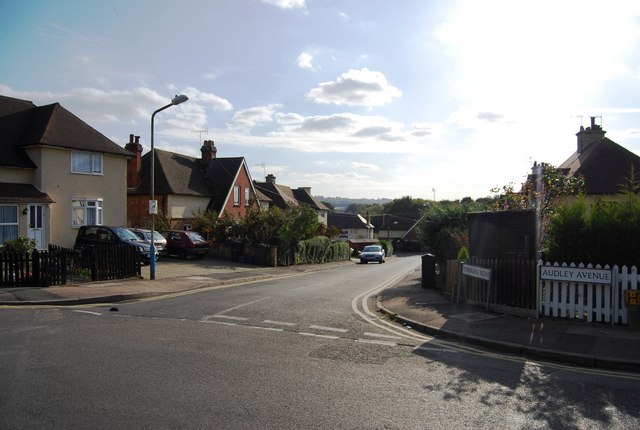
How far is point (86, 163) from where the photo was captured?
2588 centimetres

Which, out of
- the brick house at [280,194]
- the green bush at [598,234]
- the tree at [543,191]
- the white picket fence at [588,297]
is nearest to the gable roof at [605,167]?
the tree at [543,191]

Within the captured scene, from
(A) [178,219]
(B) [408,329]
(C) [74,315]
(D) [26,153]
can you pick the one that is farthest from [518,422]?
(A) [178,219]

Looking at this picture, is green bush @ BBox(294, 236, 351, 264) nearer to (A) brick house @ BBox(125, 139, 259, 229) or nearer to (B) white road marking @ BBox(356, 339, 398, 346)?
(A) brick house @ BBox(125, 139, 259, 229)

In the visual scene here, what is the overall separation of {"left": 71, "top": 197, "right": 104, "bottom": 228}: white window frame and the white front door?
1.89 meters

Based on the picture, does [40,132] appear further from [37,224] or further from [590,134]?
[590,134]

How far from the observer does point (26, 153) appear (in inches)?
943

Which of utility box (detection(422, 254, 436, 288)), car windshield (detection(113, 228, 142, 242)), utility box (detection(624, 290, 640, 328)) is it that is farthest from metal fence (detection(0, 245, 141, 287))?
utility box (detection(624, 290, 640, 328))

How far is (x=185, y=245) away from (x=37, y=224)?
24.2 feet

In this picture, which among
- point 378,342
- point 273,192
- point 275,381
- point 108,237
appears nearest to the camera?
point 275,381

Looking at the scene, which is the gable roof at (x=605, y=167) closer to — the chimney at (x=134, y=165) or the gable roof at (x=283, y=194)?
the chimney at (x=134, y=165)

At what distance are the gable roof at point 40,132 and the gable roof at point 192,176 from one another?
28.0ft

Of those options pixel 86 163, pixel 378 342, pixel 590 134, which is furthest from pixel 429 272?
pixel 590 134

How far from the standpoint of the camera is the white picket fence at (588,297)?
9.48 m

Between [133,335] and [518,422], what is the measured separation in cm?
644
